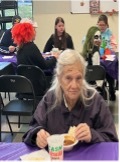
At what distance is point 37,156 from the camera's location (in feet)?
4.52

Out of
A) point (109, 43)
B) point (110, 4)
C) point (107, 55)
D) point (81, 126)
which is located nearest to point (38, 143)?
point (81, 126)

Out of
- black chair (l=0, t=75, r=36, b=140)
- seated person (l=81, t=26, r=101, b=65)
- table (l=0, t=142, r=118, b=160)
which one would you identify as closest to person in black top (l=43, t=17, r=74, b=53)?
seated person (l=81, t=26, r=101, b=65)

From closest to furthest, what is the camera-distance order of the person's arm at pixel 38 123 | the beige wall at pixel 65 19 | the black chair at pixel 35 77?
the person's arm at pixel 38 123
the black chair at pixel 35 77
the beige wall at pixel 65 19

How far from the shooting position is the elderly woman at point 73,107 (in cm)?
162

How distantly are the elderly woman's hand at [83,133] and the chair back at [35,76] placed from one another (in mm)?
1902

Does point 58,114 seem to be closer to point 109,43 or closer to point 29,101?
point 29,101

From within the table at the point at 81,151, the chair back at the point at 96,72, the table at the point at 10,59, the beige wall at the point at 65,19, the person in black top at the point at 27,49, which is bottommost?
the table at the point at 81,151

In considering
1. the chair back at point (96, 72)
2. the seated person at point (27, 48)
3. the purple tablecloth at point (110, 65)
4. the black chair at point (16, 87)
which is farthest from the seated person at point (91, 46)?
the black chair at point (16, 87)

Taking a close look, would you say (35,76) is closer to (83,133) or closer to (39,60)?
(39,60)

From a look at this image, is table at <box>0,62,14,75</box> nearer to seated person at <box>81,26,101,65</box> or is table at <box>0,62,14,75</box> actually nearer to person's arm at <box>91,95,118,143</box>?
seated person at <box>81,26,101,65</box>

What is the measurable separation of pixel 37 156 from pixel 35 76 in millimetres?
1992

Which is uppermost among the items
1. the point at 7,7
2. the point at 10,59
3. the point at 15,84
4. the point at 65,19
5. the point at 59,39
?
the point at 7,7

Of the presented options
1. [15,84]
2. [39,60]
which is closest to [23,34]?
[39,60]

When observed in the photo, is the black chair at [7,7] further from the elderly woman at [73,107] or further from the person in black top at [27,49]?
the elderly woman at [73,107]
